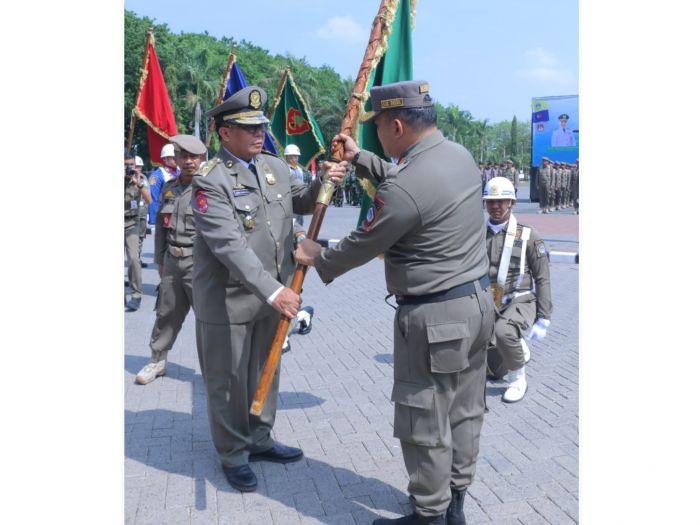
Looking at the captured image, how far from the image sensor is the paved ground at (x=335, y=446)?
3680mm

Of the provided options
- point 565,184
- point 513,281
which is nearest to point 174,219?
point 513,281

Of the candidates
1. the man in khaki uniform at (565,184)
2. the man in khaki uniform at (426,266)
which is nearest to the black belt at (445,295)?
the man in khaki uniform at (426,266)

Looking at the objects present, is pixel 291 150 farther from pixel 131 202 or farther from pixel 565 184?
pixel 565 184

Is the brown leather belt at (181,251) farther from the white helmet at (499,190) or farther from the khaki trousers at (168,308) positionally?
the white helmet at (499,190)

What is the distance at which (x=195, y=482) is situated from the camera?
13.3 feet

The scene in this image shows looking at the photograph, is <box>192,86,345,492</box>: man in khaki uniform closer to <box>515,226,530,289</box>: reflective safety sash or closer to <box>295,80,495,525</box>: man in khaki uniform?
<box>295,80,495,525</box>: man in khaki uniform

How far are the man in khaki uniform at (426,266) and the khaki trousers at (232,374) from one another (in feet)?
2.99

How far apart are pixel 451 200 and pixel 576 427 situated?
2472 millimetres

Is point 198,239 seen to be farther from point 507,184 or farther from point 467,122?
point 467,122

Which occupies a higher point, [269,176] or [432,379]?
[269,176]

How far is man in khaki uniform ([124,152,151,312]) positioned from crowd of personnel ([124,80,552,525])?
5.44 metres

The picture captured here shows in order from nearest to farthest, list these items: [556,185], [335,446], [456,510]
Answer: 1. [456,510]
2. [335,446]
3. [556,185]

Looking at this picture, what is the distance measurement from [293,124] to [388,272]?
947 cm

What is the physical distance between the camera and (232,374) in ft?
13.1
